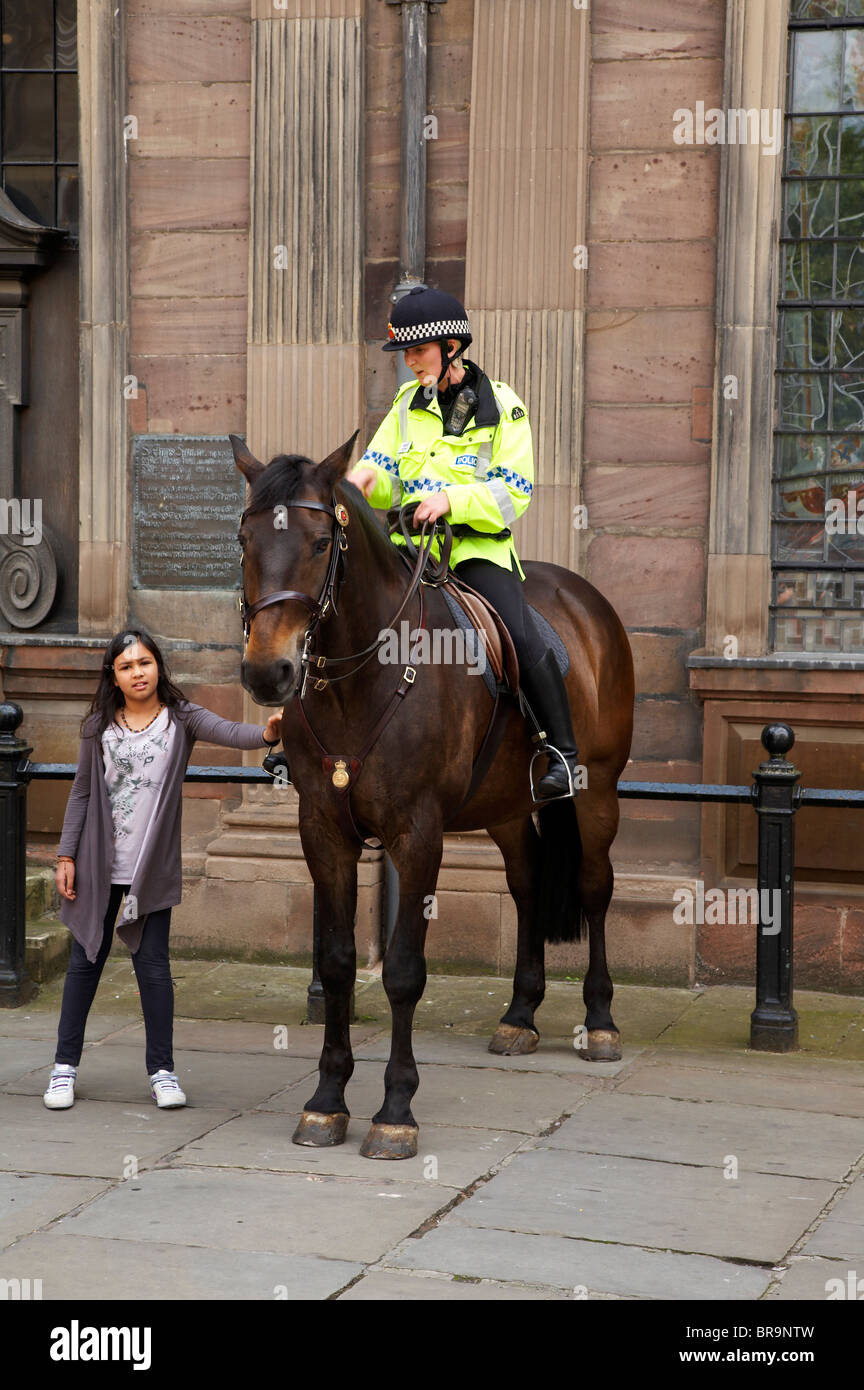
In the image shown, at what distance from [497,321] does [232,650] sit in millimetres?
2196

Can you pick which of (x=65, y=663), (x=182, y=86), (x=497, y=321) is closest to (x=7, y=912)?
(x=65, y=663)

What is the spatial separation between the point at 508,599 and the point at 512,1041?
194cm

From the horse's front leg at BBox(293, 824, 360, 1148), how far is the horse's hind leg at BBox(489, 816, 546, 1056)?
134 centimetres

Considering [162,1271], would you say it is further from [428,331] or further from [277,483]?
[428,331]

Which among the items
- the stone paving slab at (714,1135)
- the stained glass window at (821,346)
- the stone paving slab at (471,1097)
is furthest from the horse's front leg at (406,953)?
the stained glass window at (821,346)

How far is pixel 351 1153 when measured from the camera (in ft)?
18.4

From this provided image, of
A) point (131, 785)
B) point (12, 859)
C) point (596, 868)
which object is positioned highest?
point (131, 785)

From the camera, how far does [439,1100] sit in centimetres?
Answer: 627

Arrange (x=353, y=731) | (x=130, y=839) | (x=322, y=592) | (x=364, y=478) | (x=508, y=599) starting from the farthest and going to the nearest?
(x=508, y=599) → (x=130, y=839) → (x=364, y=478) → (x=353, y=731) → (x=322, y=592)

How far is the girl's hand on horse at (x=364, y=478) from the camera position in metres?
5.86

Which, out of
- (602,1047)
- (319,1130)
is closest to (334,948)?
(319,1130)

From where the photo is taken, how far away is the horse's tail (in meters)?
7.10

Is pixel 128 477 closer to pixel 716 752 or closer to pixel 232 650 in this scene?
pixel 232 650

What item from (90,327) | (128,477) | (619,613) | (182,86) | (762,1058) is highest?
(182,86)
